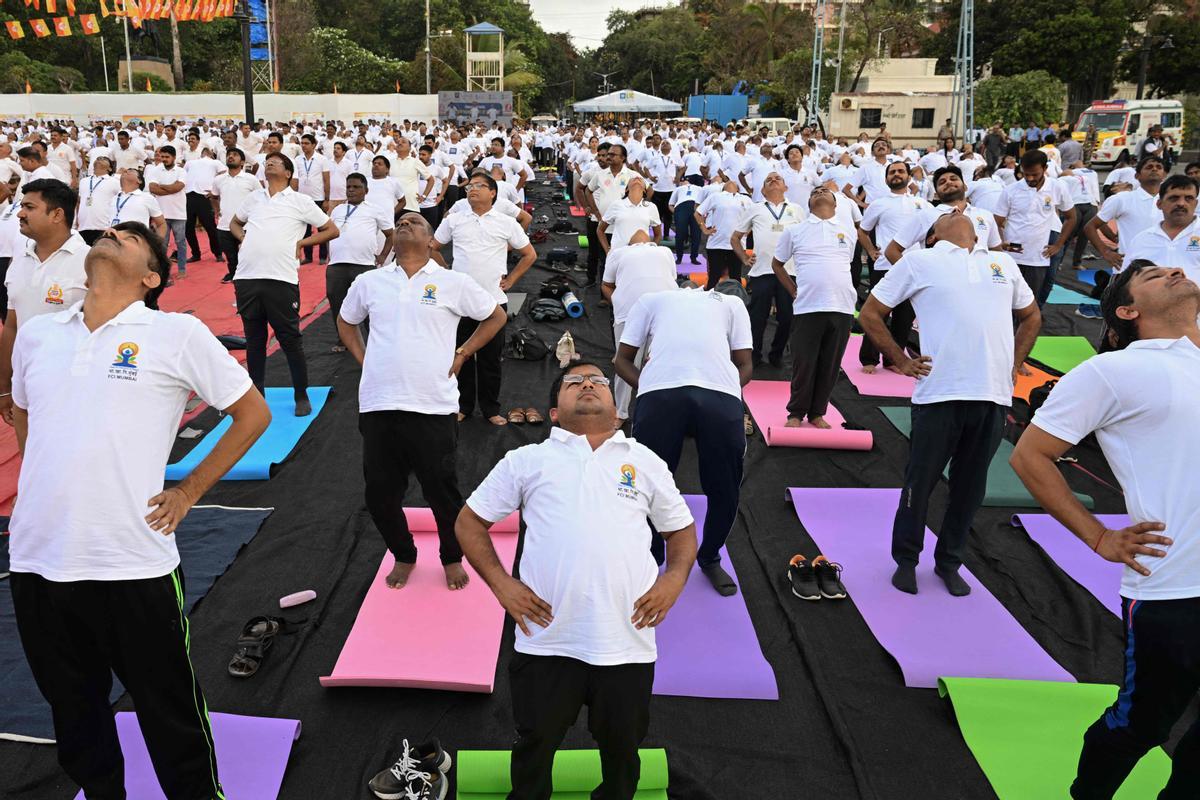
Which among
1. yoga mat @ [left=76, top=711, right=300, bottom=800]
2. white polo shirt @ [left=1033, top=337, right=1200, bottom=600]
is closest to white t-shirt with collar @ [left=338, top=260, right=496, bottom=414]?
yoga mat @ [left=76, top=711, right=300, bottom=800]

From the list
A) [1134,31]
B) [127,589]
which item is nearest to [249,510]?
[127,589]

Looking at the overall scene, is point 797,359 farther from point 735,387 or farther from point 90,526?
point 90,526

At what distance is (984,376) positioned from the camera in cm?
427

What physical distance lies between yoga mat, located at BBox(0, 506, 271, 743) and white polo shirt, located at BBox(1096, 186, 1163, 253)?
772 centimetres

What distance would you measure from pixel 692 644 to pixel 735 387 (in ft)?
4.33

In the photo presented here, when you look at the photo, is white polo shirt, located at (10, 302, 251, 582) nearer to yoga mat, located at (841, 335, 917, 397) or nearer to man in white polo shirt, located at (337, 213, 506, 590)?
man in white polo shirt, located at (337, 213, 506, 590)

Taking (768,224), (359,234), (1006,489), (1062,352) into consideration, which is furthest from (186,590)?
(1062,352)

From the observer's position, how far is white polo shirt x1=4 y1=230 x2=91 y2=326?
4.51 m

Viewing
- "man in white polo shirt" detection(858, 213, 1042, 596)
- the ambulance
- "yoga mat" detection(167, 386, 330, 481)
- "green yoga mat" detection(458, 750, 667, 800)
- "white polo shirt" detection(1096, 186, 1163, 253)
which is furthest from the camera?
the ambulance

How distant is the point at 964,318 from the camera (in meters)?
4.30

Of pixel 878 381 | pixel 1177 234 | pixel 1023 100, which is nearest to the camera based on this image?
pixel 1177 234

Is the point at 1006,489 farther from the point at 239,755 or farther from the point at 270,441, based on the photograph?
the point at 270,441

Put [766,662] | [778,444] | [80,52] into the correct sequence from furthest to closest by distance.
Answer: [80,52], [778,444], [766,662]

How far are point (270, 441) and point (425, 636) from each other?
3.07 meters
